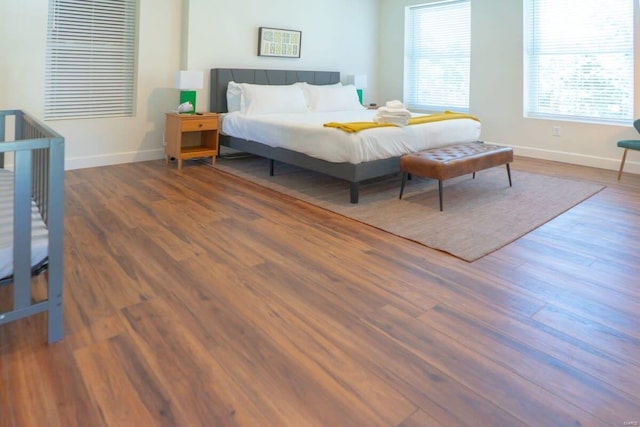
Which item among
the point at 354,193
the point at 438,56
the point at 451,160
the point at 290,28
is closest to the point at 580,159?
the point at 438,56

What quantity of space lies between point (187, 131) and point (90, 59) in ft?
4.25

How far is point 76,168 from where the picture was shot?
15.9 feet

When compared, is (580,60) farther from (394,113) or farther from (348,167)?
(348,167)

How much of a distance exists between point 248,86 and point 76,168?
2242 mm

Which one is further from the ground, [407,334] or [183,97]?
[183,97]

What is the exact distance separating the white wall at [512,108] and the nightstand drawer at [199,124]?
3926 mm

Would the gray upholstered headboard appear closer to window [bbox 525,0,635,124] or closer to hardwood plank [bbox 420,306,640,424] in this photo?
A: window [bbox 525,0,635,124]

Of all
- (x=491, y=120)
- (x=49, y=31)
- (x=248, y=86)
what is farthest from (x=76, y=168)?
(x=491, y=120)

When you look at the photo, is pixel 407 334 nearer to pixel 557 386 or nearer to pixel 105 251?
pixel 557 386

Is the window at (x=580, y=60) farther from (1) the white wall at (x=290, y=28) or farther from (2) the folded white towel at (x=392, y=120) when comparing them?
(2) the folded white towel at (x=392, y=120)

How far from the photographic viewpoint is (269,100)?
17.4ft

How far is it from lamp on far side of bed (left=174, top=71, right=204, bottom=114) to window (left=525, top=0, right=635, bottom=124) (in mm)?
4405

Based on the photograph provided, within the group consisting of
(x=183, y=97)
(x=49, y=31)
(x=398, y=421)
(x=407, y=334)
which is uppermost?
(x=49, y=31)

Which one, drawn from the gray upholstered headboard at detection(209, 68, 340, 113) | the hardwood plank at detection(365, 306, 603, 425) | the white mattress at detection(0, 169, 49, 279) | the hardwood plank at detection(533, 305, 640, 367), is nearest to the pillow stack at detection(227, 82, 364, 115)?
the gray upholstered headboard at detection(209, 68, 340, 113)
